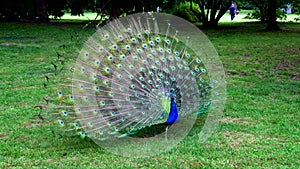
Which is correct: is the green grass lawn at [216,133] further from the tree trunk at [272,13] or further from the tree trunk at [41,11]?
the tree trunk at [41,11]

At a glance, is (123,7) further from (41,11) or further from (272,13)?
(272,13)

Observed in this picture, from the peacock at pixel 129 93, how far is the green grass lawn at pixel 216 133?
0.20 metres

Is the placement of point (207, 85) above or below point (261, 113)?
above

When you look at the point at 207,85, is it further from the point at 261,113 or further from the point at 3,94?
the point at 3,94

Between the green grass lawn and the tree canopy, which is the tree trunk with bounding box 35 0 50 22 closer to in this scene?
the tree canopy

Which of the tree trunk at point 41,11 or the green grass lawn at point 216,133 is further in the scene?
the tree trunk at point 41,11

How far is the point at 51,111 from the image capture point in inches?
181

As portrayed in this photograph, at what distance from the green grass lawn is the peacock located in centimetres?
20

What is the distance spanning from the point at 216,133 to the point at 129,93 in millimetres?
1206

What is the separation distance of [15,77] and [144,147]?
475cm

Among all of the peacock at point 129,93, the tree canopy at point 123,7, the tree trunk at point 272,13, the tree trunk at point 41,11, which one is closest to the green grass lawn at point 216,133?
the peacock at point 129,93

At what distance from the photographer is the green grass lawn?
13.8ft

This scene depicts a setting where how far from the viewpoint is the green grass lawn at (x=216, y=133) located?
4.20 meters

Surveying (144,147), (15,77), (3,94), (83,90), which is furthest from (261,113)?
(15,77)
